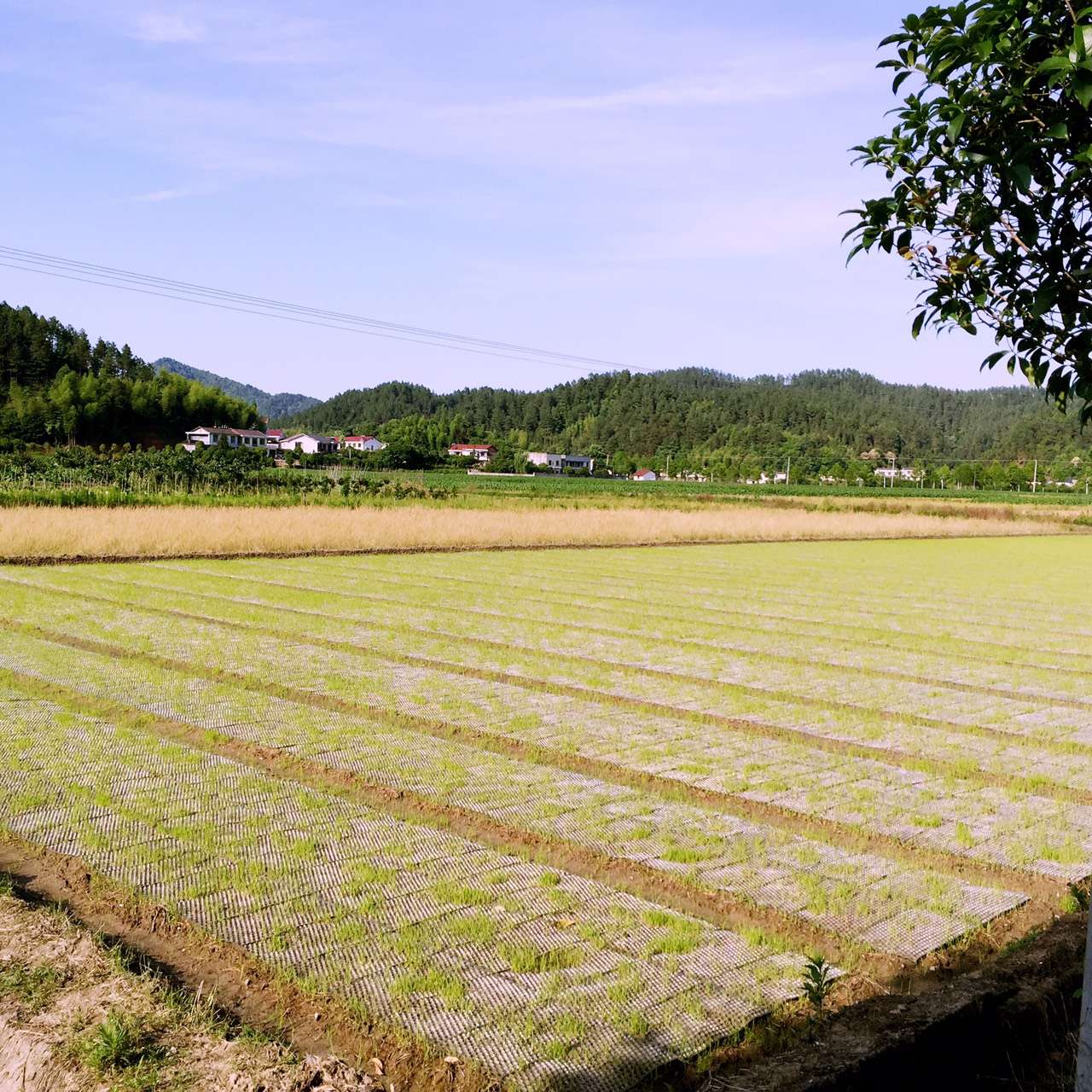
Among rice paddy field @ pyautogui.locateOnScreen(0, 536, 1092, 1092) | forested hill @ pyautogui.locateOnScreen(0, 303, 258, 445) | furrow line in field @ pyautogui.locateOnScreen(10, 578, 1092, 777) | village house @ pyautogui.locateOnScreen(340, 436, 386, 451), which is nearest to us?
rice paddy field @ pyautogui.locateOnScreen(0, 536, 1092, 1092)

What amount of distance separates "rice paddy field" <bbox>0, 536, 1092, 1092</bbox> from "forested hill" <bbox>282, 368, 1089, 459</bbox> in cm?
12205

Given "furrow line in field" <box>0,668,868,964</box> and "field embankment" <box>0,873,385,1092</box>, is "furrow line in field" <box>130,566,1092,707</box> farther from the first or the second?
"field embankment" <box>0,873,385,1092</box>

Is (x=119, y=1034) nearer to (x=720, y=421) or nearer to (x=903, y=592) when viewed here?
(x=903, y=592)

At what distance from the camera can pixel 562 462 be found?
136250mm

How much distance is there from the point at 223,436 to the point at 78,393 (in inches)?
663

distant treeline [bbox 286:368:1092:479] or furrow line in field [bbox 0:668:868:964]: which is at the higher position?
distant treeline [bbox 286:368:1092:479]

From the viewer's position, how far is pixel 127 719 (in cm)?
715

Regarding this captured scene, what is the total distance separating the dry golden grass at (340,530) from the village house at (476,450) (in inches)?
3339

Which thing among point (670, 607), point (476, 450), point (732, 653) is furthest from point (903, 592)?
point (476, 450)

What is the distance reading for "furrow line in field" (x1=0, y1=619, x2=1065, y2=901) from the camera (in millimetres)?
4887

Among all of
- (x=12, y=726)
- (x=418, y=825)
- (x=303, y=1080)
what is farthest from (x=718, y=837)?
(x=12, y=726)

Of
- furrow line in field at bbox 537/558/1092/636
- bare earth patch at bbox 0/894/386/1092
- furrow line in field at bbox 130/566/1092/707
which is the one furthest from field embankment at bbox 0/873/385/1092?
furrow line in field at bbox 537/558/1092/636

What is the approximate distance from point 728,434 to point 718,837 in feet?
442

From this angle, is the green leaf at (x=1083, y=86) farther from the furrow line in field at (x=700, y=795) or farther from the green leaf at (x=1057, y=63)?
the furrow line in field at (x=700, y=795)
